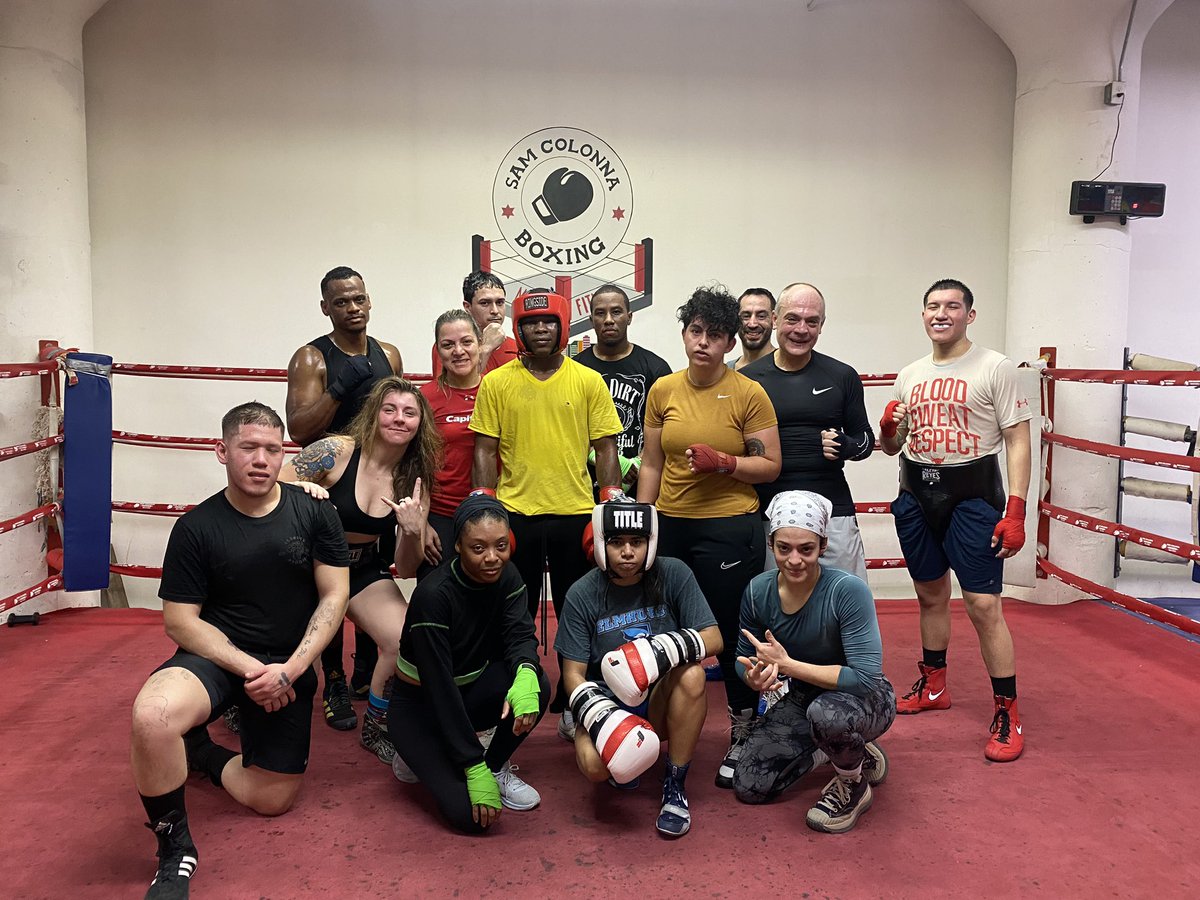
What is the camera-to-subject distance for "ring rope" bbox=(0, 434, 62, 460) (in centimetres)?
349

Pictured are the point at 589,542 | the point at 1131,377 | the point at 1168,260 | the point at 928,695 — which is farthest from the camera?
the point at 1168,260

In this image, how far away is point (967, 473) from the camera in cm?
277

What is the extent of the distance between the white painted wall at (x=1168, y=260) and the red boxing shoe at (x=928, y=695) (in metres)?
2.51

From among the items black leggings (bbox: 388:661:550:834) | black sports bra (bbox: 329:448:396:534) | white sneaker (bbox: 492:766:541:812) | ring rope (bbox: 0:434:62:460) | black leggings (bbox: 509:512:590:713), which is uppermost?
ring rope (bbox: 0:434:62:460)

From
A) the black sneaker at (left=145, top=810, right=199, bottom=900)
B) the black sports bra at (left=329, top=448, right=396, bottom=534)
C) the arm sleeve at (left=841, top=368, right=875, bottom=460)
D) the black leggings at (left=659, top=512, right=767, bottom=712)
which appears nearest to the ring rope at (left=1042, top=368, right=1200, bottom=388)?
the arm sleeve at (left=841, top=368, right=875, bottom=460)

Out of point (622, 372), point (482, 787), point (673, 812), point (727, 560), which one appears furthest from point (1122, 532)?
point (482, 787)

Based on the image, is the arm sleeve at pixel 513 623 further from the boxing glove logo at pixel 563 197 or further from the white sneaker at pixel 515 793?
the boxing glove logo at pixel 563 197

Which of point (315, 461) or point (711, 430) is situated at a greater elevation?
point (711, 430)

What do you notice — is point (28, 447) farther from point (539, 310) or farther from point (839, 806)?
point (839, 806)

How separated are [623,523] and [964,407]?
1267mm

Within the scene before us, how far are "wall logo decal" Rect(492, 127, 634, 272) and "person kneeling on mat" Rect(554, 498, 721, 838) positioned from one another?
2.63 metres

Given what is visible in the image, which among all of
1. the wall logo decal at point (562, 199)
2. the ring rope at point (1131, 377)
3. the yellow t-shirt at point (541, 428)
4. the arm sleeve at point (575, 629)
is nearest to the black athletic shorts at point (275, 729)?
the arm sleeve at point (575, 629)

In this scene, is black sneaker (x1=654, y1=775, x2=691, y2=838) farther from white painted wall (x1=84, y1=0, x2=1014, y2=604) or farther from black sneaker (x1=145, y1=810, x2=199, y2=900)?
white painted wall (x1=84, y1=0, x2=1014, y2=604)

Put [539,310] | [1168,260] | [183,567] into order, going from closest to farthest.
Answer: [183,567], [539,310], [1168,260]
